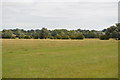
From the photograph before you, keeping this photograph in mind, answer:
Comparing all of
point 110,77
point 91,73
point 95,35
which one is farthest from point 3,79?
point 95,35

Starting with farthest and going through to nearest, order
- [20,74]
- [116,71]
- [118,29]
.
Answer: [118,29], [116,71], [20,74]

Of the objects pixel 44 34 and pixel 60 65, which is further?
pixel 44 34

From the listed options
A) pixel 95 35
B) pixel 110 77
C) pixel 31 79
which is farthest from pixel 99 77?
pixel 95 35

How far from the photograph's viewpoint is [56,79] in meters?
13.9

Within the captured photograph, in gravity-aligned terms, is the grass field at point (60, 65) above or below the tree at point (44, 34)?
below

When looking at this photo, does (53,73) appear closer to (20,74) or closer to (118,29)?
(20,74)

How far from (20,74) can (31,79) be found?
1991mm

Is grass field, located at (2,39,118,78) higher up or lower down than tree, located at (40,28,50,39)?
lower down

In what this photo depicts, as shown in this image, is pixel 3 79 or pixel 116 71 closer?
pixel 3 79

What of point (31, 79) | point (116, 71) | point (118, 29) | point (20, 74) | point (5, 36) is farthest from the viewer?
point (5, 36)

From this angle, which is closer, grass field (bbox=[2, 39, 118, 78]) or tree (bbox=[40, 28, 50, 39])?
grass field (bbox=[2, 39, 118, 78])

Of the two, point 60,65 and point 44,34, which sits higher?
point 44,34

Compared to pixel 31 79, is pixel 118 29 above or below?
above

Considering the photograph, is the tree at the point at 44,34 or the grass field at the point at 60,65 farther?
the tree at the point at 44,34
